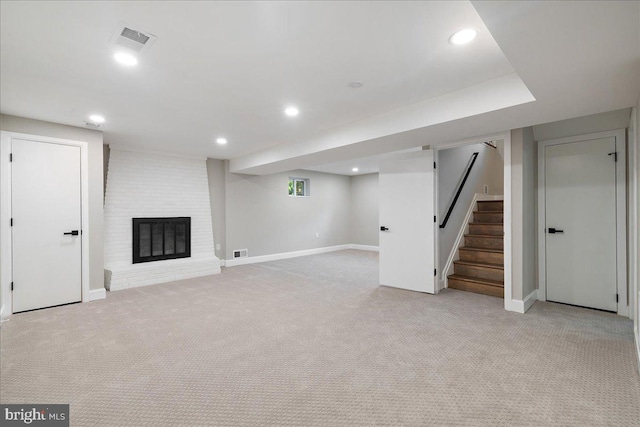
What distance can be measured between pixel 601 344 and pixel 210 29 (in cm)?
396

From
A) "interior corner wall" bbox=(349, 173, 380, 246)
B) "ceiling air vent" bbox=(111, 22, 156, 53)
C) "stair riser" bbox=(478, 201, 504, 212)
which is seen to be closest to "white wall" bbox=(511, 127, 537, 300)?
"stair riser" bbox=(478, 201, 504, 212)

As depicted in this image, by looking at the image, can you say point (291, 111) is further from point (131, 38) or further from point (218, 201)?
point (218, 201)

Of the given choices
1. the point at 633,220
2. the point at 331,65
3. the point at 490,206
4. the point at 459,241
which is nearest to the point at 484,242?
the point at 459,241

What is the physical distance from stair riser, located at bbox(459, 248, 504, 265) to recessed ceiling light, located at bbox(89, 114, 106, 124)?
5.39 meters

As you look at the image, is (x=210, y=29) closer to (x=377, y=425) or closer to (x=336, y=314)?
(x=377, y=425)

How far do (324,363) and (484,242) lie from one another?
3.66 m

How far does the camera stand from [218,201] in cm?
659

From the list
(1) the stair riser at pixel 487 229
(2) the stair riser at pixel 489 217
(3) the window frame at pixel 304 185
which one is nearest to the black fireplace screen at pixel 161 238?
(3) the window frame at pixel 304 185

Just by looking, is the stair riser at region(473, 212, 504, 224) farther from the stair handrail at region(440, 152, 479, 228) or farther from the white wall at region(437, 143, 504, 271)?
the stair handrail at region(440, 152, 479, 228)

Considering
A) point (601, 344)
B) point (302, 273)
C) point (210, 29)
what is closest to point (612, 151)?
point (601, 344)

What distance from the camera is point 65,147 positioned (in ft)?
13.1

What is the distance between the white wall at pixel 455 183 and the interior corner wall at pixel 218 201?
4.47m

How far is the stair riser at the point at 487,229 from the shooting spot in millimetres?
4801

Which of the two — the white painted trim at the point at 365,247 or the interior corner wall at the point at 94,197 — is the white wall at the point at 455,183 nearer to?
the white painted trim at the point at 365,247
